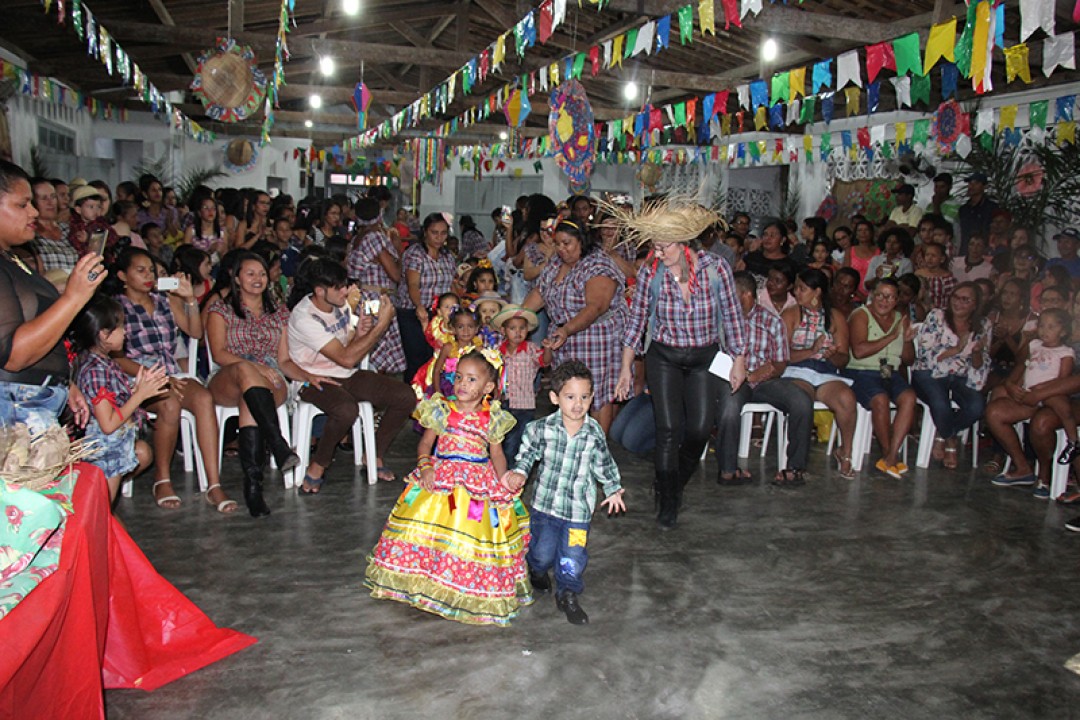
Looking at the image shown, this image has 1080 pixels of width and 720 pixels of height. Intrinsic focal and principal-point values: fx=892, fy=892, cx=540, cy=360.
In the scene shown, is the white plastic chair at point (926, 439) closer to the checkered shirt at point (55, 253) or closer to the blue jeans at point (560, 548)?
the blue jeans at point (560, 548)

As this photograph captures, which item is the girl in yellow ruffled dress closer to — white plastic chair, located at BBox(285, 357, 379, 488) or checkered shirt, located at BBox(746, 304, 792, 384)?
white plastic chair, located at BBox(285, 357, 379, 488)

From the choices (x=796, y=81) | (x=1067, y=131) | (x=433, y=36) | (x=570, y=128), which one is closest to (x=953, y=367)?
(x=796, y=81)

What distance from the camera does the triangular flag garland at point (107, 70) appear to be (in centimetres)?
752

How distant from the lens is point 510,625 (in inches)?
126

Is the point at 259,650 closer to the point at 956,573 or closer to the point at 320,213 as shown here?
the point at 956,573

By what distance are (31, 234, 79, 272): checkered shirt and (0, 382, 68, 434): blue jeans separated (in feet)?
8.75

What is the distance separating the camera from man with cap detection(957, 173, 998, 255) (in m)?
8.02

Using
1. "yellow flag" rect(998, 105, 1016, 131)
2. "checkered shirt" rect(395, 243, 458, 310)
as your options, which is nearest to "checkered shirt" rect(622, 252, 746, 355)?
"checkered shirt" rect(395, 243, 458, 310)

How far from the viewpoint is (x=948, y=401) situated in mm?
5594

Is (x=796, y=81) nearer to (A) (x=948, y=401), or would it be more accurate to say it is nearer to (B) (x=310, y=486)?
(A) (x=948, y=401)

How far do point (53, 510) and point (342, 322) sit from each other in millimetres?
A: 2835

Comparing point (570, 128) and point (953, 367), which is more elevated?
point (570, 128)

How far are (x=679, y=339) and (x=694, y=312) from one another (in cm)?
15

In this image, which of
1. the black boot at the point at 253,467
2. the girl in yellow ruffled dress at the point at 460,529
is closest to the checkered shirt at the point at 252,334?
the black boot at the point at 253,467
